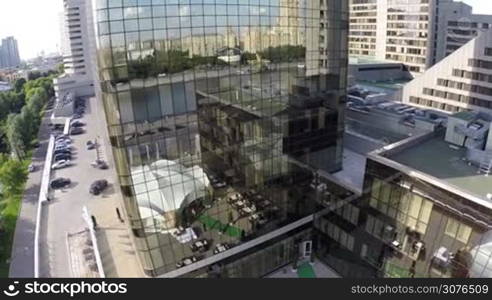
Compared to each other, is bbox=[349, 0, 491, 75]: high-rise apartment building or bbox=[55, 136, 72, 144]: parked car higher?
bbox=[349, 0, 491, 75]: high-rise apartment building

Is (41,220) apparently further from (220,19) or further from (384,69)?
(384,69)

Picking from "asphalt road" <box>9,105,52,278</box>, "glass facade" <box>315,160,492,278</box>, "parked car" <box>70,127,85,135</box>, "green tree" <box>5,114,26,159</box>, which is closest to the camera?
"glass facade" <box>315,160,492,278</box>

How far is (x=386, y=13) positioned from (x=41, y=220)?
240 ft

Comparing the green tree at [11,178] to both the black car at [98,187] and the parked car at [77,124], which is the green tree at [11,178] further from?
the parked car at [77,124]

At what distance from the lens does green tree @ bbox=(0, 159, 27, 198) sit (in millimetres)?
35281

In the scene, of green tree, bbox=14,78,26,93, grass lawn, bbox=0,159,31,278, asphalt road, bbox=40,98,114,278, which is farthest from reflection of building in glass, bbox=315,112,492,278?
green tree, bbox=14,78,26,93

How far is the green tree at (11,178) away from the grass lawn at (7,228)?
869mm

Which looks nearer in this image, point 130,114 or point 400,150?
point 130,114

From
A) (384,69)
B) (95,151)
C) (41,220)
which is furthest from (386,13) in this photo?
(41,220)

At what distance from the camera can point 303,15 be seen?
62.1ft

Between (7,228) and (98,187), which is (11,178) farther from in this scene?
(98,187)

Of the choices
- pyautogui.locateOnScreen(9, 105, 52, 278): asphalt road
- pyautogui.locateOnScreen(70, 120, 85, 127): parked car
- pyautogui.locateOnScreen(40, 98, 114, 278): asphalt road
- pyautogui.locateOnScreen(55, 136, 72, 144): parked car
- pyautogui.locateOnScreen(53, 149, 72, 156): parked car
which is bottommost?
pyautogui.locateOnScreen(9, 105, 52, 278): asphalt road

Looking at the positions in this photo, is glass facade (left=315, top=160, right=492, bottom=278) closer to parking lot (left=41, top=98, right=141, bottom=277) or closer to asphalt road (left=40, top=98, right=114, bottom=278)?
parking lot (left=41, top=98, right=141, bottom=277)

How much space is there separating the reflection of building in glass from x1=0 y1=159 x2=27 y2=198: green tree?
29.7m
